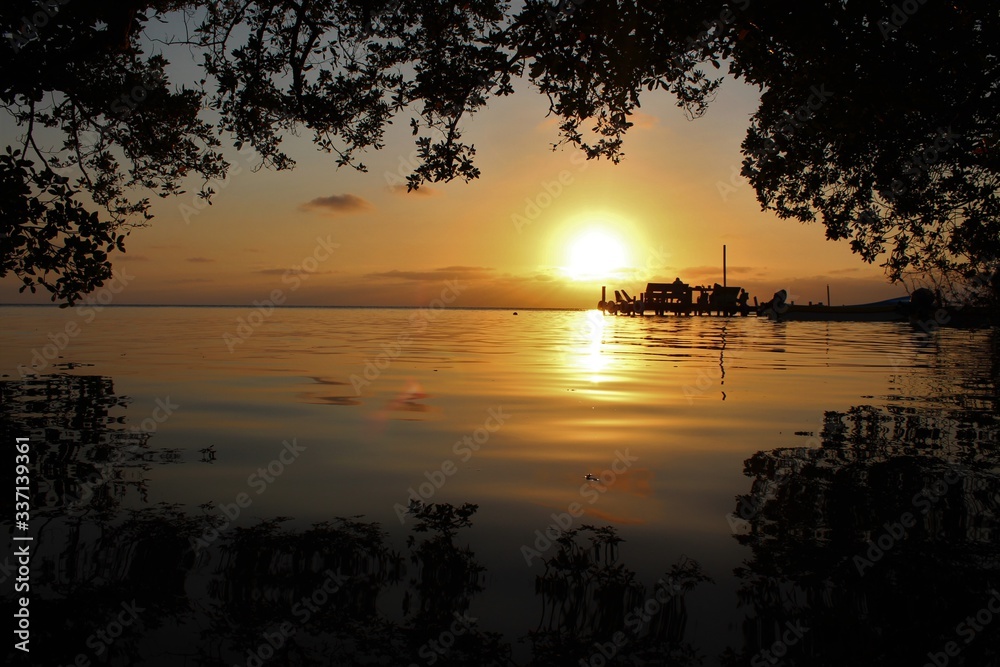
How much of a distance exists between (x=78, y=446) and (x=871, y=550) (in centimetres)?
759

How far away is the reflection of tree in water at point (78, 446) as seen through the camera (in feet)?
17.7

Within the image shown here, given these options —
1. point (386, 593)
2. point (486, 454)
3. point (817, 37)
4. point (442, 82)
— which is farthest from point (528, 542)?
point (442, 82)

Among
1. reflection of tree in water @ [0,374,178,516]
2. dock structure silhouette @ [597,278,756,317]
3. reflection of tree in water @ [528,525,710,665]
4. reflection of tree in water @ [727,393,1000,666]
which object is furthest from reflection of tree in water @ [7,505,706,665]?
dock structure silhouette @ [597,278,756,317]

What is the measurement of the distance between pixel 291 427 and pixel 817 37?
8.55 m

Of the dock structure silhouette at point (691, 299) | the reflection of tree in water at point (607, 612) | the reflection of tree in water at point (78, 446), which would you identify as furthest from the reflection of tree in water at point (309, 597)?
the dock structure silhouette at point (691, 299)

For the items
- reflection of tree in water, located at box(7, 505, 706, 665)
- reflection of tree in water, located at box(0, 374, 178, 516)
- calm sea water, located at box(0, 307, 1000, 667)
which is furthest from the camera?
reflection of tree in water, located at box(0, 374, 178, 516)

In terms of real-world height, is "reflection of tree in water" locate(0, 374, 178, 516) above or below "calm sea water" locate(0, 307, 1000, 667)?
above

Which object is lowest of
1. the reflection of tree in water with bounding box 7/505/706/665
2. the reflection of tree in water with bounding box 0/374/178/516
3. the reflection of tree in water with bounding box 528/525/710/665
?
the reflection of tree in water with bounding box 528/525/710/665

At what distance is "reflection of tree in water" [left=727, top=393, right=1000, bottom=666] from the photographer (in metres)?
3.33

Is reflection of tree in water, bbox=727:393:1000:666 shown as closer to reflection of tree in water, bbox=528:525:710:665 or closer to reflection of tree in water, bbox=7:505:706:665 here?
reflection of tree in water, bbox=528:525:710:665

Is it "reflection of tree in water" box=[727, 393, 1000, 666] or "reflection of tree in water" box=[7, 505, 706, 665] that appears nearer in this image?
"reflection of tree in water" box=[7, 505, 706, 665]

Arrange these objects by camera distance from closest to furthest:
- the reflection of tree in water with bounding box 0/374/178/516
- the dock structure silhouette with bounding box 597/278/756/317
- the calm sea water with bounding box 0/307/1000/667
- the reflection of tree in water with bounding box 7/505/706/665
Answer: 1. the reflection of tree in water with bounding box 7/505/706/665
2. the calm sea water with bounding box 0/307/1000/667
3. the reflection of tree in water with bounding box 0/374/178/516
4. the dock structure silhouette with bounding box 597/278/756/317

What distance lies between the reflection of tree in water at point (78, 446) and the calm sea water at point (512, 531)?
0.16ft

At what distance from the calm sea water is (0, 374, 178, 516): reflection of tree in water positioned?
49 mm
